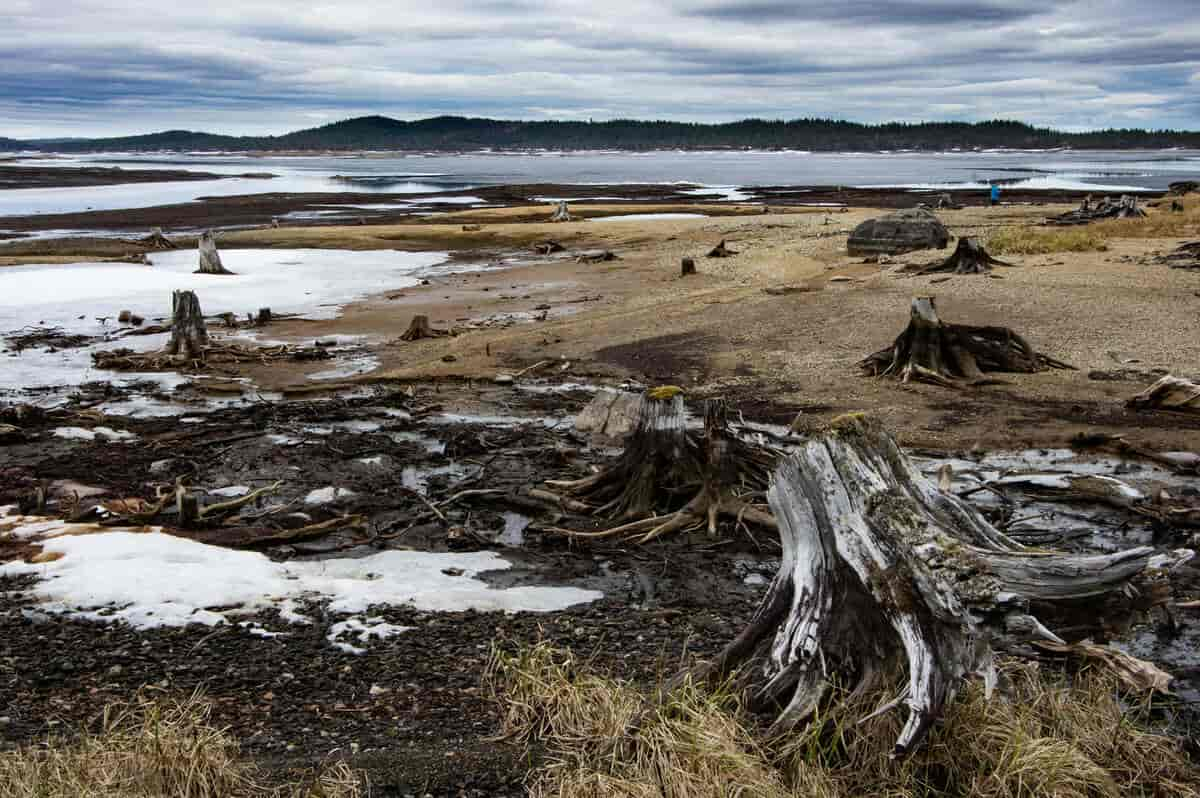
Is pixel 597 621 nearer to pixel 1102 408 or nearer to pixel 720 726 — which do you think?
pixel 720 726

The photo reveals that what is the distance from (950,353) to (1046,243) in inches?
534

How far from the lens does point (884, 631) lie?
519cm

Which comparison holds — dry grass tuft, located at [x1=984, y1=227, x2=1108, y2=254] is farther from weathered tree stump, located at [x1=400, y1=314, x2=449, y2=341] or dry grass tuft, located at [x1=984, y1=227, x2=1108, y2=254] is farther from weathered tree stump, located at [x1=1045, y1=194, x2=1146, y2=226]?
weathered tree stump, located at [x1=400, y1=314, x2=449, y2=341]

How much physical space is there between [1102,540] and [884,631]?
14.9 feet

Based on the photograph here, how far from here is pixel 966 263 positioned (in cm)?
2233

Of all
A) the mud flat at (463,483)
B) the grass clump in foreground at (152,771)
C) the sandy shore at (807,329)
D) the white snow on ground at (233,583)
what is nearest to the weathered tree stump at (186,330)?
the mud flat at (463,483)

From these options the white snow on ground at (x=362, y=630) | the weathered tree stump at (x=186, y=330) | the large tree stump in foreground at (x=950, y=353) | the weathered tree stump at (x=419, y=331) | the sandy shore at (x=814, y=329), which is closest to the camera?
the white snow on ground at (x=362, y=630)

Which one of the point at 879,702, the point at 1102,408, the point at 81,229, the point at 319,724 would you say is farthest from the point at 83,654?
the point at 81,229

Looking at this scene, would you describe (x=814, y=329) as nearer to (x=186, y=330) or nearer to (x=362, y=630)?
(x=186, y=330)

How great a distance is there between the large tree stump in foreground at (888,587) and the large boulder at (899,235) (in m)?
22.7

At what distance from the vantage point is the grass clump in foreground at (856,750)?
4969mm

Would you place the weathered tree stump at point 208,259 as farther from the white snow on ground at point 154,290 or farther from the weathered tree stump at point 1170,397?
the weathered tree stump at point 1170,397

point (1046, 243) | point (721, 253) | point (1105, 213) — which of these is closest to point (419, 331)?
point (721, 253)

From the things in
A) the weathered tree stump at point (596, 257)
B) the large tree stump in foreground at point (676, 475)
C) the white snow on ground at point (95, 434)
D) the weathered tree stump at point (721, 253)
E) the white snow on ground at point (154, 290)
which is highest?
the large tree stump in foreground at point (676, 475)
